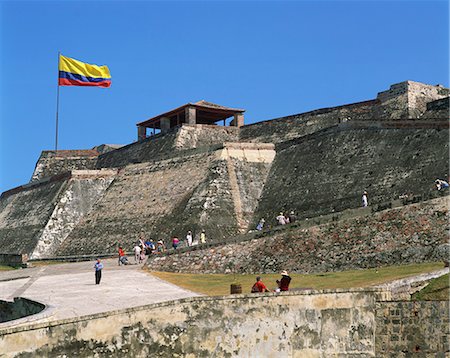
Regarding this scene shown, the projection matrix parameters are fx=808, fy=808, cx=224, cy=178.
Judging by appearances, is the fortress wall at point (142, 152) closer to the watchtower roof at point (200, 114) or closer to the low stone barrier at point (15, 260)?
the watchtower roof at point (200, 114)

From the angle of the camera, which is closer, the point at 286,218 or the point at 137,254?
the point at 137,254

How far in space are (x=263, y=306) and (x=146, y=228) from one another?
70.2 ft

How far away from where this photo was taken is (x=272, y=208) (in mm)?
33594

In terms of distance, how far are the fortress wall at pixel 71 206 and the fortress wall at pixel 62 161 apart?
9.21 m

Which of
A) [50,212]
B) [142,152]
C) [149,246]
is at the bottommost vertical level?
[149,246]

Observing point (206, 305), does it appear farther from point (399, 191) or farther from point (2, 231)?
point (2, 231)

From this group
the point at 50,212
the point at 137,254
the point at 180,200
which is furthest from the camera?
the point at 50,212

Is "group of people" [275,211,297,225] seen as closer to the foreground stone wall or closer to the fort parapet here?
the fort parapet

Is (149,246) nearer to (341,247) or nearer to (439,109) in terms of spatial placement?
(341,247)

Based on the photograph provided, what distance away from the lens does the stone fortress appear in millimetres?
15633

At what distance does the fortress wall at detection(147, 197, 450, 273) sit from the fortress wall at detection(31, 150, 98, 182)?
27.8 m

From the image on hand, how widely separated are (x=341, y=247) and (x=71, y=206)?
22.7 meters

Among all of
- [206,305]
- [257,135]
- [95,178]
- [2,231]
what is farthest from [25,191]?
[206,305]

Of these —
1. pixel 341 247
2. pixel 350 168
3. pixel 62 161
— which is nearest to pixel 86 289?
pixel 341 247
